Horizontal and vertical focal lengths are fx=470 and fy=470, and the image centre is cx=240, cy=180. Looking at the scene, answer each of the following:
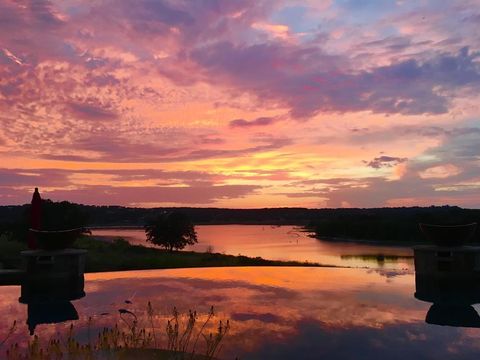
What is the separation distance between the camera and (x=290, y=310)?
11.9m

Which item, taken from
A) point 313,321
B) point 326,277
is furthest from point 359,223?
point 313,321

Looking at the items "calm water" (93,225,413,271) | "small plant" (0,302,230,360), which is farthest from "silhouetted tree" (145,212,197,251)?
"small plant" (0,302,230,360)

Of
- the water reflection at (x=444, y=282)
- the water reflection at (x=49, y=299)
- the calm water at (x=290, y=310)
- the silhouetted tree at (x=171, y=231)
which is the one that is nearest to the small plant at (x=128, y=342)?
the calm water at (x=290, y=310)

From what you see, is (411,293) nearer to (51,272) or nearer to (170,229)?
(51,272)

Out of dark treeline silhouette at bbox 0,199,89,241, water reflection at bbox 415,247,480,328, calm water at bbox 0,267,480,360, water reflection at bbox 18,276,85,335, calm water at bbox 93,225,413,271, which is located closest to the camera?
calm water at bbox 0,267,480,360

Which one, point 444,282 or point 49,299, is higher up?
point 444,282

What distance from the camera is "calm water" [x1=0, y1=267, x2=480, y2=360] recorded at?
8.69m

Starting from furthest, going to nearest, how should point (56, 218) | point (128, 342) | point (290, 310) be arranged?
1. point (56, 218)
2. point (290, 310)
3. point (128, 342)

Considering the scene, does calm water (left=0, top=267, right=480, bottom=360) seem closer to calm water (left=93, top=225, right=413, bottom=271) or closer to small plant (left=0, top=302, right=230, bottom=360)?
small plant (left=0, top=302, right=230, bottom=360)

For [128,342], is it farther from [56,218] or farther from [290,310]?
[56,218]

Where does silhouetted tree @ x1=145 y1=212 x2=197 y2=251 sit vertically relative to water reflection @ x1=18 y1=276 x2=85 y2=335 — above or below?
above

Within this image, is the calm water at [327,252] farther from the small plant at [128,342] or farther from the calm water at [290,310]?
the small plant at [128,342]

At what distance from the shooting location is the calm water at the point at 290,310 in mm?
8688

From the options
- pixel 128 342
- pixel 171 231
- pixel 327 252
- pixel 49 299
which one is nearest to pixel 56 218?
pixel 171 231
